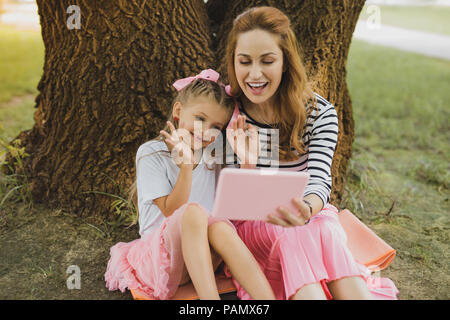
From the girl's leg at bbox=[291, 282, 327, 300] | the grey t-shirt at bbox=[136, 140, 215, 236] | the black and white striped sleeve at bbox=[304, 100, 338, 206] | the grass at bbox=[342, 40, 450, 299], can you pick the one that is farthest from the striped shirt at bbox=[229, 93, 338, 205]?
the grass at bbox=[342, 40, 450, 299]

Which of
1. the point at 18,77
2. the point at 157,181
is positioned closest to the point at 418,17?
the point at 18,77

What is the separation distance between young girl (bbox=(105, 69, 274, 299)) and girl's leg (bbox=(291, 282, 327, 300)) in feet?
0.37

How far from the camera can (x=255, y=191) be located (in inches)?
72.0

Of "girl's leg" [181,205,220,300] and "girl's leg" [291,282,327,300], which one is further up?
"girl's leg" [181,205,220,300]

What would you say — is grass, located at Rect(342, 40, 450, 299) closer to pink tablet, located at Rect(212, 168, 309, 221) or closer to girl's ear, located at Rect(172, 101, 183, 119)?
pink tablet, located at Rect(212, 168, 309, 221)

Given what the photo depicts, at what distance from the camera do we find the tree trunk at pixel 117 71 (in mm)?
2600

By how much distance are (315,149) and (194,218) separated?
0.71 metres

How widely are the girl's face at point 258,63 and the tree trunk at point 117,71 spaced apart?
27.1 inches

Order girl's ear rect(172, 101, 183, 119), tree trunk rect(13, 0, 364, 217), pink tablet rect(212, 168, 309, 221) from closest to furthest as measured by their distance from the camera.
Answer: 1. pink tablet rect(212, 168, 309, 221)
2. girl's ear rect(172, 101, 183, 119)
3. tree trunk rect(13, 0, 364, 217)

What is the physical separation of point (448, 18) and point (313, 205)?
12169 millimetres

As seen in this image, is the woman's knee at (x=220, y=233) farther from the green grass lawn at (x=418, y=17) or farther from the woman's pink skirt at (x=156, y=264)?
the green grass lawn at (x=418, y=17)

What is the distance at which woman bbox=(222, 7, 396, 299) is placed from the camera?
6.18 ft

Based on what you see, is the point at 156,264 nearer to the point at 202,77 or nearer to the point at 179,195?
the point at 179,195

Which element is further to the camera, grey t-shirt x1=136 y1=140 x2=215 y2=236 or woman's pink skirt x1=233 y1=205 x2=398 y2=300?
grey t-shirt x1=136 y1=140 x2=215 y2=236
